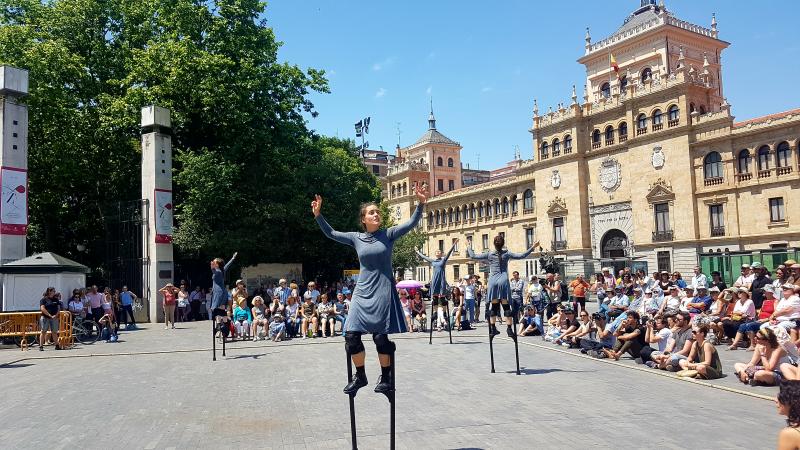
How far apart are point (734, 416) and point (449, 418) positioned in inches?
144

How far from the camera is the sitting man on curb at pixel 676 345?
11422 mm

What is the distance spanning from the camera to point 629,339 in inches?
506

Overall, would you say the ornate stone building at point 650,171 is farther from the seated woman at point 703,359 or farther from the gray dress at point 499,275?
the gray dress at point 499,275

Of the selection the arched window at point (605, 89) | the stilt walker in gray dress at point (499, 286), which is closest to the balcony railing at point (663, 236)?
the arched window at point (605, 89)

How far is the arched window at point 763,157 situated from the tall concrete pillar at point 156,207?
39.5 m

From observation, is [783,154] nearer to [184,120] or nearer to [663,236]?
[663,236]

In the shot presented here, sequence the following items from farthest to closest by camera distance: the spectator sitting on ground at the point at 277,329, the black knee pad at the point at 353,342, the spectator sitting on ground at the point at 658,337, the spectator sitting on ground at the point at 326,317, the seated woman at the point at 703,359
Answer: the spectator sitting on ground at the point at 326,317
the spectator sitting on ground at the point at 277,329
the spectator sitting on ground at the point at 658,337
the seated woman at the point at 703,359
the black knee pad at the point at 353,342

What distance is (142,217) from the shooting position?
2705 centimetres

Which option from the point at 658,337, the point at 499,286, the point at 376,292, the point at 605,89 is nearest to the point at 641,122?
the point at 605,89

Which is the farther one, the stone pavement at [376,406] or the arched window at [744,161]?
the arched window at [744,161]

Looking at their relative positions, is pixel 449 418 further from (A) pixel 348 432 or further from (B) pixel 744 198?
(B) pixel 744 198

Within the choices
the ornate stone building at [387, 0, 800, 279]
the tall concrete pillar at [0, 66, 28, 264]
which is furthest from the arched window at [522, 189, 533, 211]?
the tall concrete pillar at [0, 66, 28, 264]

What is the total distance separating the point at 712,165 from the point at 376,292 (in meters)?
45.8

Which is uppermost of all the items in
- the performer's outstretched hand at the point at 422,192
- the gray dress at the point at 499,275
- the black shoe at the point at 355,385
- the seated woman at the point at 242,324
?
the performer's outstretched hand at the point at 422,192
